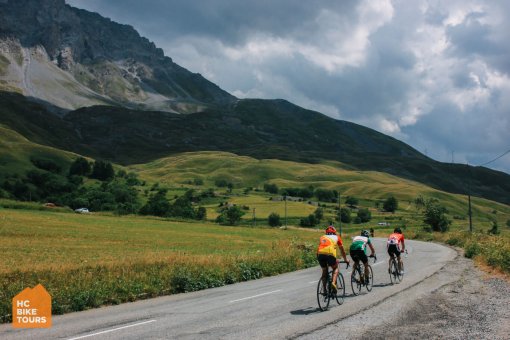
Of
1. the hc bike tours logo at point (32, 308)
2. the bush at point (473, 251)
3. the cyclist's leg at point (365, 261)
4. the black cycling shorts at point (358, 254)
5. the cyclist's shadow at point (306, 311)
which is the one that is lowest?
the bush at point (473, 251)

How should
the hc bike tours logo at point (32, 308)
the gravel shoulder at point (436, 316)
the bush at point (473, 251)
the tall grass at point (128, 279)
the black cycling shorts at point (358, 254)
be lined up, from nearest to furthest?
the gravel shoulder at point (436, 316)
the hc bike tours logo at point (32, 308)
the tall grass at point (128, 279)
the black cycling shorts at point (358, 254)
the bush at point (473, 251)

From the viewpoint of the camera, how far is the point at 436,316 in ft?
50.1

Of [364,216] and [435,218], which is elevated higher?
[435,218]

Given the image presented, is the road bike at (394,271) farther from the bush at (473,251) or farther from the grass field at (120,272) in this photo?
the bush at (473,251)

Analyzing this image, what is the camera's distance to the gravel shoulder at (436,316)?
12.9 meters

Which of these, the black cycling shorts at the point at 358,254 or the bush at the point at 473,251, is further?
the bush at the point at 473,251

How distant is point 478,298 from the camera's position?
1903 centimetres

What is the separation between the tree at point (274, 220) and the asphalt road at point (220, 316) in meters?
119

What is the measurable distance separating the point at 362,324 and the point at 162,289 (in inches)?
441

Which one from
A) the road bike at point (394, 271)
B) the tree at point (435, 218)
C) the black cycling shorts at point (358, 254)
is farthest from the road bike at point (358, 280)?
the tree at point (435, 218)

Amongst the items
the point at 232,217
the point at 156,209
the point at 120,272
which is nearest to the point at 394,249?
the point at 120,272

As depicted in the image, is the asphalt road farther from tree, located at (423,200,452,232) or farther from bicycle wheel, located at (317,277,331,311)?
tree, located at (423,200,452,232)

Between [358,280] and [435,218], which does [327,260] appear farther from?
[435,218]

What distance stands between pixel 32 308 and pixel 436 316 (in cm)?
1370
